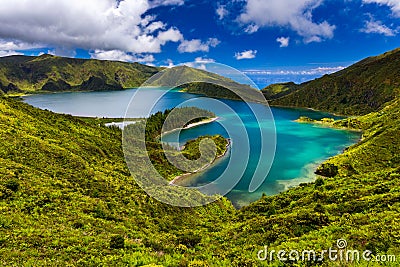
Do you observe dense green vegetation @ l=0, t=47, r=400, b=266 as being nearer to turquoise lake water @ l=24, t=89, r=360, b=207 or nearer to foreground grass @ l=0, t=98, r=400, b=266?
foreground grass @ l=0, t=98, r=400, b=266

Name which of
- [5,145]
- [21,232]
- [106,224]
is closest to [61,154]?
[5,145]

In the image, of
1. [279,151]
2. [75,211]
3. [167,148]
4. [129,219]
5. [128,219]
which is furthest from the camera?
[279,151]

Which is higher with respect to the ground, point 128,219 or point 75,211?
point 75,211

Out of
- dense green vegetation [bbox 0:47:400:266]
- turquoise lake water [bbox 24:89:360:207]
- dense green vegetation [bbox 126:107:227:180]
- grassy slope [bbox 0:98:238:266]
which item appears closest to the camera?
dense green vegetation [bbox 0:47:400:266]

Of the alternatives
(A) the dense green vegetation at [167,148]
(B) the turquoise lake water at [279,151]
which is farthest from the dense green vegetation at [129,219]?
(A) the dense green vegetation at [167,148]

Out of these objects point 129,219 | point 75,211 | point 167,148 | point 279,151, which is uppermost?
point 75,211

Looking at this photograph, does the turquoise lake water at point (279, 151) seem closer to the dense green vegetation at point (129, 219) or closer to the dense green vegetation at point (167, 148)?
the dense green vegetation at point (167, 148)

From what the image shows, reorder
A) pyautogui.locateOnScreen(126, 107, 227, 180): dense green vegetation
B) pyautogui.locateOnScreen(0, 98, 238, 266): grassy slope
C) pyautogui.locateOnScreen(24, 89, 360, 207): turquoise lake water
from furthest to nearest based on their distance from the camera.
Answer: pyautogui.locateOnScreen(126, 107, 227, 180): dense green vegetation
pyautogui.locateOnScreen(24, 89, 360, 207): turquoise lake water
pyautogui.locateOnScreen(0, 98, 238, 266): grassy slope

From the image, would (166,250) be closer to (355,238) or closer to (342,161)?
(355,238)

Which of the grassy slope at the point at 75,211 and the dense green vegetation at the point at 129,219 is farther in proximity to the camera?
the grassy slope at the point at 75,211

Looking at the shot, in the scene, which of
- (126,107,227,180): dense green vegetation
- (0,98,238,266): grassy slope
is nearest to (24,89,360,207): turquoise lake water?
(126,107,227,180): dense green vegetation

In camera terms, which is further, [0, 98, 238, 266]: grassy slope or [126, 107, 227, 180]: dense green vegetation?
[126, 107, 227, 180]: dense green vegetation

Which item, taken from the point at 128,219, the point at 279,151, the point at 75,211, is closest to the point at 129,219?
the point at 128,219

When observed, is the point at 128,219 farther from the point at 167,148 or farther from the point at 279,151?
the point at 279,151
